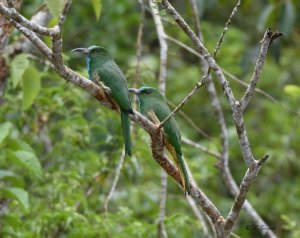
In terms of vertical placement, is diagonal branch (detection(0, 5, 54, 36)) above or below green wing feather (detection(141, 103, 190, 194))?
above

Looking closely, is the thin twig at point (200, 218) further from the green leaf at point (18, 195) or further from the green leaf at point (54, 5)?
the green leaf at point (54, 5)

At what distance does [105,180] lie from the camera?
5.44 metres

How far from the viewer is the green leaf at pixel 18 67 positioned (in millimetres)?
4590

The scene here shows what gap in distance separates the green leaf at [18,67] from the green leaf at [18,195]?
0.65m

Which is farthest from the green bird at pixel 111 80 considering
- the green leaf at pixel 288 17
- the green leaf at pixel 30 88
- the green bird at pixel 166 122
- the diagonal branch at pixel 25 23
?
the green leaf at pixel 288 17

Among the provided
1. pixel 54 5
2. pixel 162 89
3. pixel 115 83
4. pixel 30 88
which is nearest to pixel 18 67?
pixel 30 88

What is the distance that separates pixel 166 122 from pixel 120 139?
2018 mm

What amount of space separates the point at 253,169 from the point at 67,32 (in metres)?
4.80

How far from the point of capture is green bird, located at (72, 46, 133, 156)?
11.3 feet

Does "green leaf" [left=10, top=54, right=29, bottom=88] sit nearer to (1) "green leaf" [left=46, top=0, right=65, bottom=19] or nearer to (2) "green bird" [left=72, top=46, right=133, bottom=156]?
(1) "green leaf" [left=46, top=0, right=65, bottom=19]

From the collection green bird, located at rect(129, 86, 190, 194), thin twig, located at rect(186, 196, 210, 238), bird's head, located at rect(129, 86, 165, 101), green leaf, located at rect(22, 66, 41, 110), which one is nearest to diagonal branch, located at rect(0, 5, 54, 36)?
green bird, located at rect(129, 86, 190, 194)

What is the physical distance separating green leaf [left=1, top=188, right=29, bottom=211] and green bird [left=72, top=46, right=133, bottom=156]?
0.86 meters

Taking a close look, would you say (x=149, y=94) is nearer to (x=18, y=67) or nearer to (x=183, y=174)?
(x=183, y=174)

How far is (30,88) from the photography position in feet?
15.5
